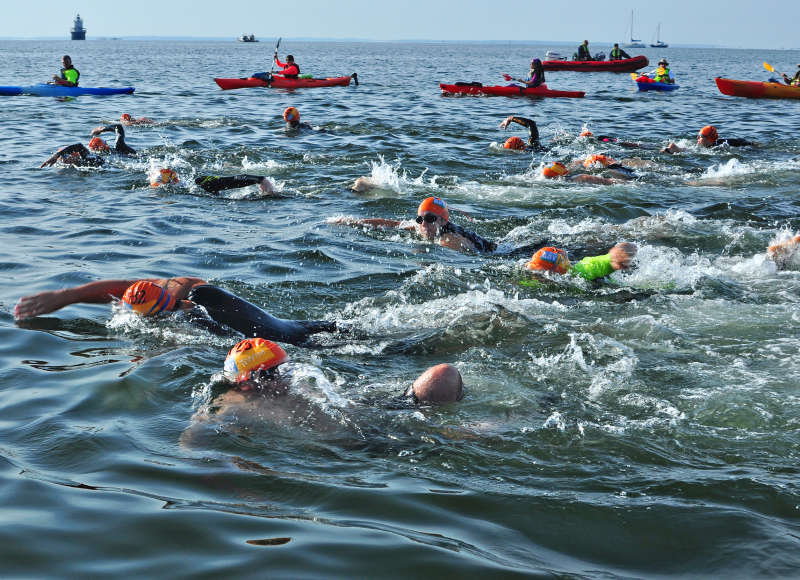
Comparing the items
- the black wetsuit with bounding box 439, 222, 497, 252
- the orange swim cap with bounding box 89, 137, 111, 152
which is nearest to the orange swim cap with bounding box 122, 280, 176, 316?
the black wetsuit with bounding box 439, 222, 497, 252

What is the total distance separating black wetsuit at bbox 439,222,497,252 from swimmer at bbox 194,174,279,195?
9.75ft

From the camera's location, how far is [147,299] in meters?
6.67

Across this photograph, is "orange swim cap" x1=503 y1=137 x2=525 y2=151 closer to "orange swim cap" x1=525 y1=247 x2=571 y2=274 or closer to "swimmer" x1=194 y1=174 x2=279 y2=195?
"swimmer" x1=194 y1=174 x2=279 y2=195

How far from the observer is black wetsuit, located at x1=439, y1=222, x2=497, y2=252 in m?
9.88

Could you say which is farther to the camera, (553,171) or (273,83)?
(273,83)

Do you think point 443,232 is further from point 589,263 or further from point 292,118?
point 292,118

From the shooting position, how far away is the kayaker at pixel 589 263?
27.4 ft

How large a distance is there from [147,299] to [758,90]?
2899cm

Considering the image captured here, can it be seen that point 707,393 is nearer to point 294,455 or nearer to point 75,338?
point 294,455

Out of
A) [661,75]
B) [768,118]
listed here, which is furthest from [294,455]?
[661,75]

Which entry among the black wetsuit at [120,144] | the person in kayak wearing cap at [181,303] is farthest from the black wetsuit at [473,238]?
the black wetsuit at [120,144]

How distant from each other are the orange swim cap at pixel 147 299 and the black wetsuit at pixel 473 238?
4111mm

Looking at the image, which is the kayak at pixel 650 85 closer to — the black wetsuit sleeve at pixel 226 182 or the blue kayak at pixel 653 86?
the blue kayak at pixel 653 86

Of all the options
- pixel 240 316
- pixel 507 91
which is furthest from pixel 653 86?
Answer: pixel 240 316
